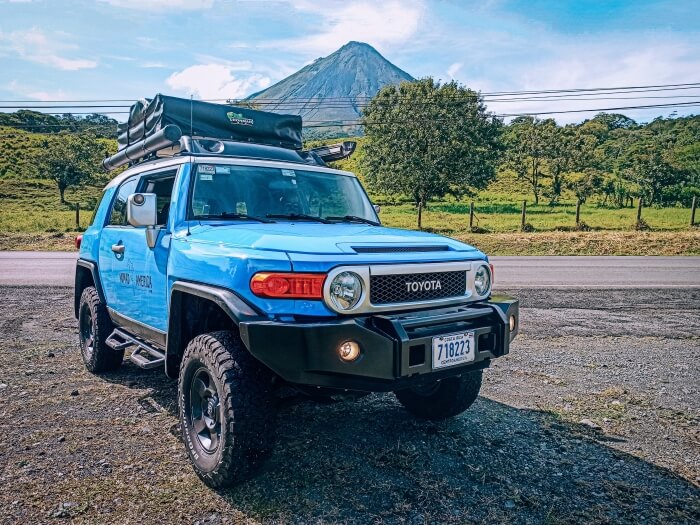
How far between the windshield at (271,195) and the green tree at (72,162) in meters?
46.5

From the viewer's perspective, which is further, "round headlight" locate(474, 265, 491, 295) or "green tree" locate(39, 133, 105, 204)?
"green tree" locate(39, 133, 105, 204)

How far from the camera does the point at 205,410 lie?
3.45 metres

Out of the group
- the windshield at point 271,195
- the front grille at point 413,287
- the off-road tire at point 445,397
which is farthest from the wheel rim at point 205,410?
the off-road tire at point 445,397

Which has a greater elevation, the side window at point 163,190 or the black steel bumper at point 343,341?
the side window at point 163,190

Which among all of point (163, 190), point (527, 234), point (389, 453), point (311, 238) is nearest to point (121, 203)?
point (163, 190)

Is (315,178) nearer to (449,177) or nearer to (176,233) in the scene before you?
(176,233)

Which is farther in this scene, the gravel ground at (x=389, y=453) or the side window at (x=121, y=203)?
the side window at (x=121, y=203)

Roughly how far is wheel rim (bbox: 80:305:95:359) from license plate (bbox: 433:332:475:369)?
3972mm

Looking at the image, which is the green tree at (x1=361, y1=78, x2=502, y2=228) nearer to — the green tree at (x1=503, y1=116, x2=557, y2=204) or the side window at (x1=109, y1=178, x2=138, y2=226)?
the green tree at (x1=503, y1=116, x2=557, y2=204)

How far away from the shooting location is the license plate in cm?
311

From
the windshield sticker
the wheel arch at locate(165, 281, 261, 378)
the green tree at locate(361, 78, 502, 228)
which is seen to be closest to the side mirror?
the wheel arch at locate(165, 281, 261, 378)

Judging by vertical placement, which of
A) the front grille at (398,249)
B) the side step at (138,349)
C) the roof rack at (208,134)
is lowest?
the side step at (138,349)

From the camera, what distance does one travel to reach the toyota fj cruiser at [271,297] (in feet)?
9.71

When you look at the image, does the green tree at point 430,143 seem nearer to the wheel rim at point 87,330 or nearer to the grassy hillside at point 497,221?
the grassy hillside at point 497,221
